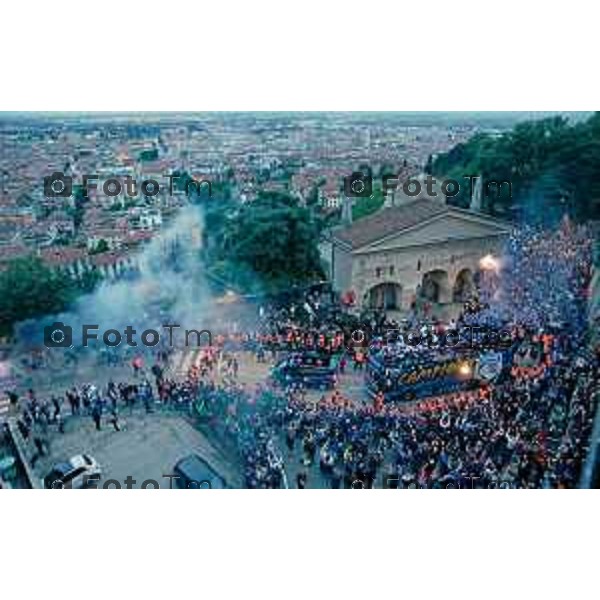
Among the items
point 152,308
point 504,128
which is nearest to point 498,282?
point 504,128

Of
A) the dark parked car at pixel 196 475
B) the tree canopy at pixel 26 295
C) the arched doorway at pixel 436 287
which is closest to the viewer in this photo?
the dark parked car at pixel 196 475

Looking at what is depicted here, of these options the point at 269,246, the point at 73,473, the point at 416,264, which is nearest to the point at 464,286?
the point at 416,264

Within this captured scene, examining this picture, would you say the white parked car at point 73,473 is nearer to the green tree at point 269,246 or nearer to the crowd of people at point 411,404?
the crowd of people at point 411,404

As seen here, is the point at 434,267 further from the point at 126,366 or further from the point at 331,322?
the point at 126,366

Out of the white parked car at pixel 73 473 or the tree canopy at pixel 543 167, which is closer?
the white parked car at pixel 73 473

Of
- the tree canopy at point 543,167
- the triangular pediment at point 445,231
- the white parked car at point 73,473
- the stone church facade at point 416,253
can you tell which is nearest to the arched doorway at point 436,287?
the stone church facade at point 416,253

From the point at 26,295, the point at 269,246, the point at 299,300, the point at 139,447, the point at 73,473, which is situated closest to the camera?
the point at 73,473

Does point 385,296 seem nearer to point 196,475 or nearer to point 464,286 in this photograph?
point 464,286
